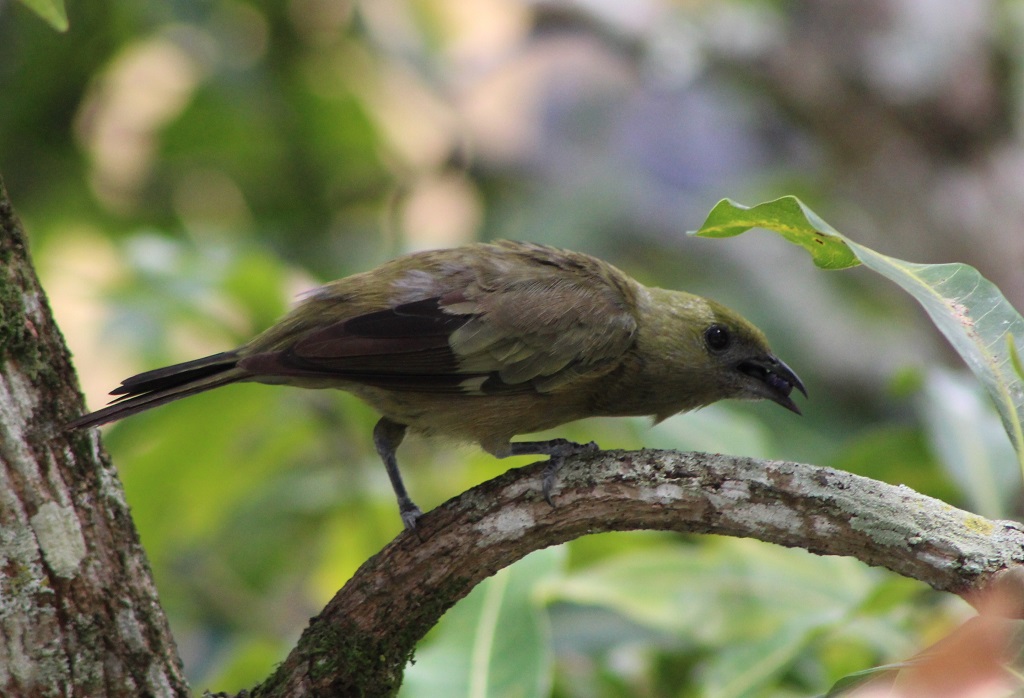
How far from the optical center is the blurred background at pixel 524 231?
3787 mm

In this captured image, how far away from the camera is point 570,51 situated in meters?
7.84

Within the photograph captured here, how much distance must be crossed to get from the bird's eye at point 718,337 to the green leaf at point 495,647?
2.77ft

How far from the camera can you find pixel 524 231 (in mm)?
7125

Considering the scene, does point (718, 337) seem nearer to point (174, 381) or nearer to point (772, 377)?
point (772, 377)

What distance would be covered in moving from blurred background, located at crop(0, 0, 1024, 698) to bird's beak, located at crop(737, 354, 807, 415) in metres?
0.37

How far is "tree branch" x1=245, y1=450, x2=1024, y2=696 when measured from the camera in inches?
86.0

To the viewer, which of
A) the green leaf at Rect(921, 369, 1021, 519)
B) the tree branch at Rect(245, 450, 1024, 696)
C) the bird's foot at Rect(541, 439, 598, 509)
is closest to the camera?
the tree branch at Rect(245, 450, 1024, 696)

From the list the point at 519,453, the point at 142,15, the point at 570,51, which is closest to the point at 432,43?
the point at 570,51

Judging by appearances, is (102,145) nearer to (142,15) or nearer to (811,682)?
(142,15)

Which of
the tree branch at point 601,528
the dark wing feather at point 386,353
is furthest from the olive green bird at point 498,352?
the tree branch at point 601,528

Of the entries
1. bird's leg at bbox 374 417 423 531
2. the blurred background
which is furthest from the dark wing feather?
the blurred background

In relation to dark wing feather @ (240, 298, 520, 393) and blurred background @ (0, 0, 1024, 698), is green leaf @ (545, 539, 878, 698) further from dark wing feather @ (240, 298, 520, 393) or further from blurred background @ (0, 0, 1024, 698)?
dark wing feather @ (240, 298, 520, 393)

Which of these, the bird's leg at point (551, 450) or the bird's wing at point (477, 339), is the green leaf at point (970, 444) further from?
the bird's leg at point (551, 450)

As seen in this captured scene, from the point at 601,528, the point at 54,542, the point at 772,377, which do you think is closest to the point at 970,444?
the point at 772,377
